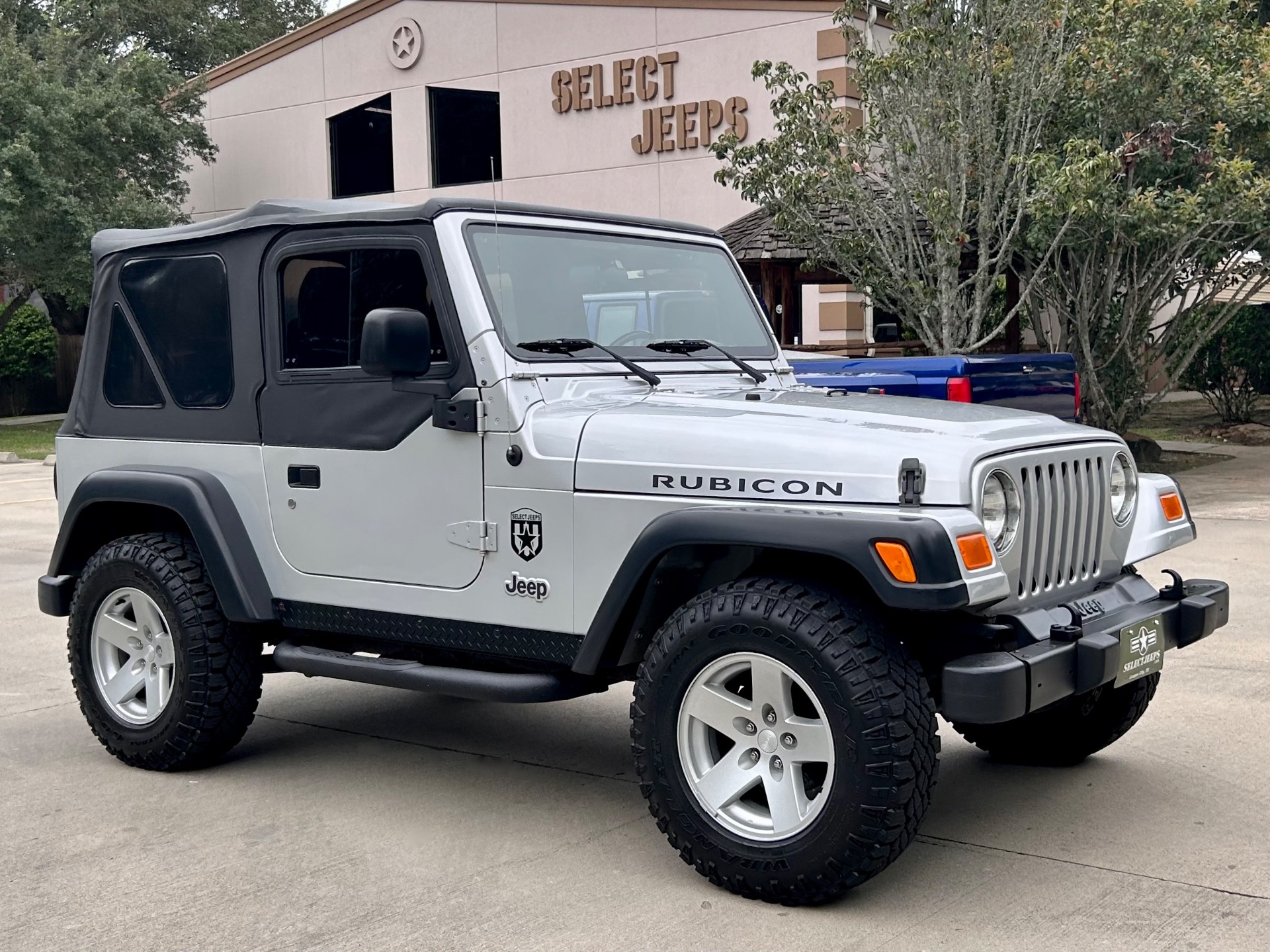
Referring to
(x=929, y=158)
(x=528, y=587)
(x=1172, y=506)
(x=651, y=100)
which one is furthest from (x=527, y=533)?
(x=651, y=100)

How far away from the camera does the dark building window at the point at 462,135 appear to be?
23.2 meters

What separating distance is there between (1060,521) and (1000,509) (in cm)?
36

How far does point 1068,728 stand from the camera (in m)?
5.11

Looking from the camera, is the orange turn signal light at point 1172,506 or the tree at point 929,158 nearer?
the orange turn signal light at point 1172,506

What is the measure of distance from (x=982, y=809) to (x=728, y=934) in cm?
138

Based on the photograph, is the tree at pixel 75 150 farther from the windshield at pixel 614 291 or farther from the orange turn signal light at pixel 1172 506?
the orange turn signal light at pixel 1172 506

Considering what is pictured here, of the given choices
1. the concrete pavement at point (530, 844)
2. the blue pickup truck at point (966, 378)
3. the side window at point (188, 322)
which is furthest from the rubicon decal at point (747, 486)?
the blue pickup truck at point (966, 378)

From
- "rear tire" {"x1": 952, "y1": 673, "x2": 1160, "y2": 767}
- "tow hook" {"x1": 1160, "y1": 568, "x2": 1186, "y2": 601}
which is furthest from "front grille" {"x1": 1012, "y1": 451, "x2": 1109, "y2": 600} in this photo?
"rear tire" {"x1": 952, "y1": 673, "x2": 1160, "y2": 767}

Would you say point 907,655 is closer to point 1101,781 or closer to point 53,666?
point 1101,781

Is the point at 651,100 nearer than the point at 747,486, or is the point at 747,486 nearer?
the point at 747,486

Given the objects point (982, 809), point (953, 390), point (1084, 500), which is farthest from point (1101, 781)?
point (953, 390)

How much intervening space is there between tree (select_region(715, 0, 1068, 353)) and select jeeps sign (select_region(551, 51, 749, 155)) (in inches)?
217

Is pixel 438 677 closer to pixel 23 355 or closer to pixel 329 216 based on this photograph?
pixel 329 216

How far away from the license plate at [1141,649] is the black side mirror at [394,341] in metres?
2.31
